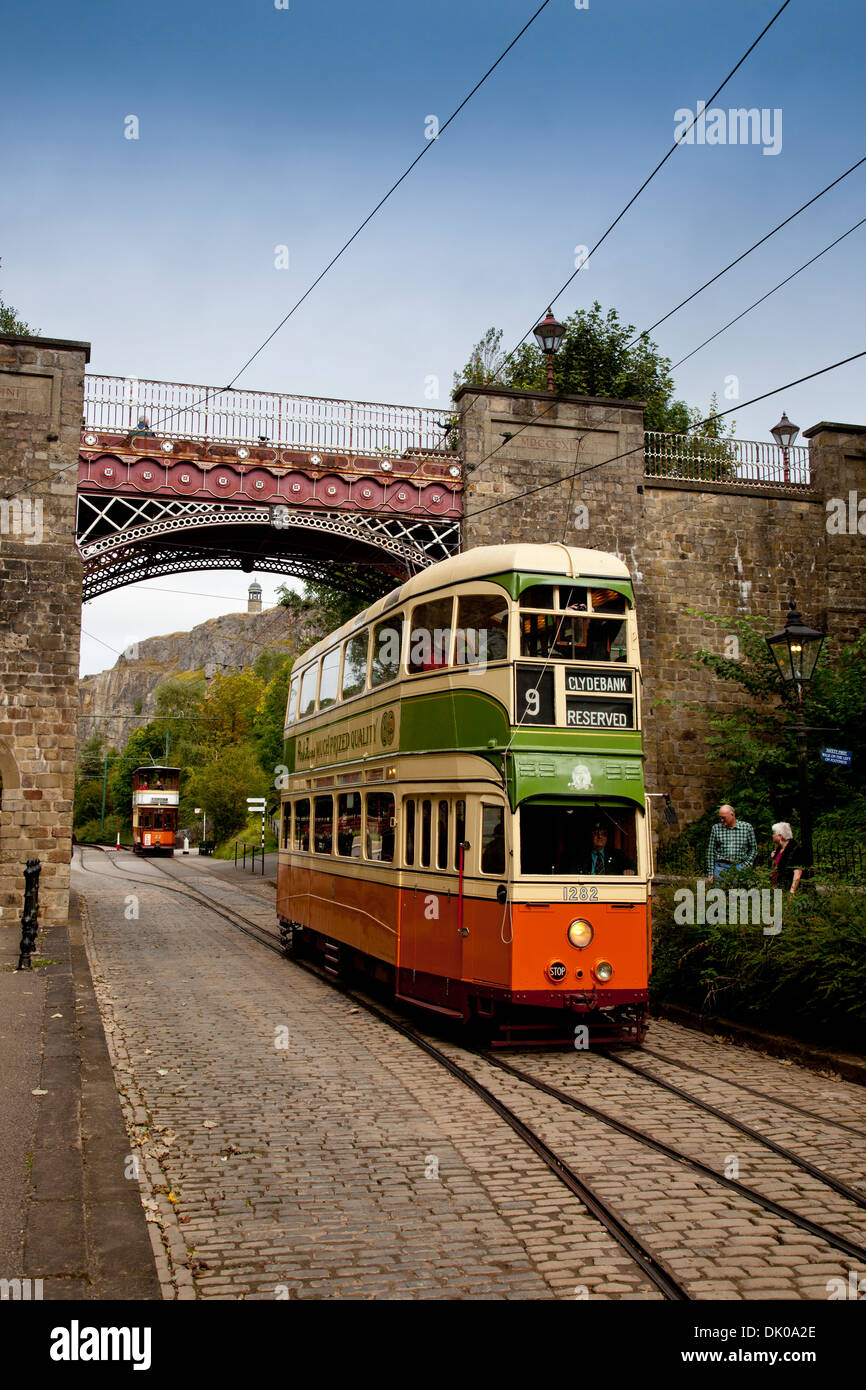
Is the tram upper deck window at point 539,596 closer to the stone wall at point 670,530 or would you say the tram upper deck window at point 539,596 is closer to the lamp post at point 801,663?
the lamp post at point 801,663

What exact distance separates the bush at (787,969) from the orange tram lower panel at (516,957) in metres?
0.99

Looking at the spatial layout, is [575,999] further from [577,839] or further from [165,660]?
[165,660]

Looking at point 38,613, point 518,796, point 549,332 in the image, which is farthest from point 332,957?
point 549,332

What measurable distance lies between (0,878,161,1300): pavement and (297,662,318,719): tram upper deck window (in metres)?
6.44

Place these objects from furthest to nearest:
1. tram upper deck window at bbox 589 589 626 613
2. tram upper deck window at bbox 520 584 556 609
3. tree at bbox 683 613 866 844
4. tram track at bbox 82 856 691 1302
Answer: tree at bbox 683 613 866 844, tram upper deck window at bbox 589 589 626 613, tram upper deck window at bbox 520 584 556 609, tram track at bbox 82 856 691 1302

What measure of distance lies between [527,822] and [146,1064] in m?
3.84

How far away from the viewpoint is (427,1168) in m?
6.78

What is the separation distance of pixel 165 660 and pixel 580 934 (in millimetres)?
173414

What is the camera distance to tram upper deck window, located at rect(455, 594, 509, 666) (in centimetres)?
1056

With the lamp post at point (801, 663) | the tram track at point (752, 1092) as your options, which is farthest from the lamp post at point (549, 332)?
the tram track at point (752, 1092)

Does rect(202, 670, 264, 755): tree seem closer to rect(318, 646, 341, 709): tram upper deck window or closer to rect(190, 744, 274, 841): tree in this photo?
rect(190, 744, 274, 841): tree

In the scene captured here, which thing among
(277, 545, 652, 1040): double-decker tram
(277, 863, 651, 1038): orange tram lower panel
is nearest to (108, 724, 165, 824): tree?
(277, 545, 652, 1040): double-decker tram
